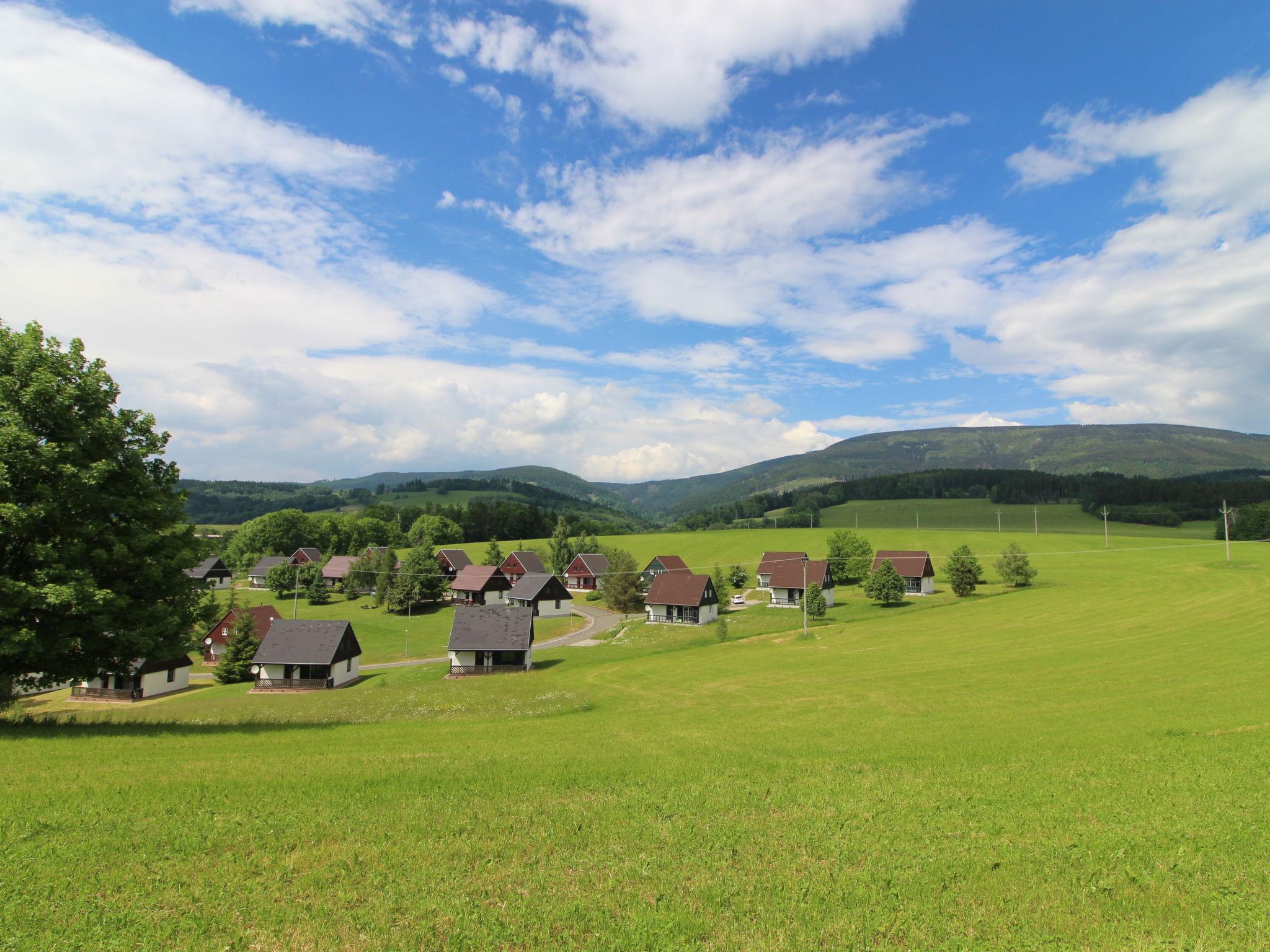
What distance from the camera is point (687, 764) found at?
13555mm

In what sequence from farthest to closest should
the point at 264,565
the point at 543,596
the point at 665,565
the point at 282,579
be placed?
1. the point at 264,565
2. the point at 282,579
3. the point at 665,565
4. the point at 543,596

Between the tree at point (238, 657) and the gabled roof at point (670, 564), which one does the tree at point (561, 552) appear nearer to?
the gabled roof at point (670, 564)

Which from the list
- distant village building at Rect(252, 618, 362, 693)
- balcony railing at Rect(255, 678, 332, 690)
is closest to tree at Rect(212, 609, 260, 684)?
distant village building at Rect(252, 618, 362, 693)

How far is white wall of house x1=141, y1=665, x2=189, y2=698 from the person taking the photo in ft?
162

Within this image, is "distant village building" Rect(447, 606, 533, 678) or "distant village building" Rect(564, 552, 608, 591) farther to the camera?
"distant village building" Rect(564, 552, 608, 591)

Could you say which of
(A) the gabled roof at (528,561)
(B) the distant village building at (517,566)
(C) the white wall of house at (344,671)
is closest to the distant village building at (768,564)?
(A) the gabled roof at (528,561)

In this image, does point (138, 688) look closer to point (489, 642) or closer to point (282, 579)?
point (489, 642)

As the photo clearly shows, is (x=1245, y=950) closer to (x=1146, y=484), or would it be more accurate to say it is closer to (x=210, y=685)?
(x=210, y=685)

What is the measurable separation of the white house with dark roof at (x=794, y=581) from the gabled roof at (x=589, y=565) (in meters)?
31.2

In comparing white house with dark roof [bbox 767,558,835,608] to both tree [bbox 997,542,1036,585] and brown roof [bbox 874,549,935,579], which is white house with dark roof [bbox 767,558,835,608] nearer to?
brown roof [bbox 874,549,935,579]

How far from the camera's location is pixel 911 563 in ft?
264

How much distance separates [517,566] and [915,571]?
185ft

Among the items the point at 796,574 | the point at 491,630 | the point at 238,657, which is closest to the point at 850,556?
the point at 796,574

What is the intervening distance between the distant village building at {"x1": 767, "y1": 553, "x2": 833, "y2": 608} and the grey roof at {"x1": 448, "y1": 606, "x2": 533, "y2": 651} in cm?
3584
